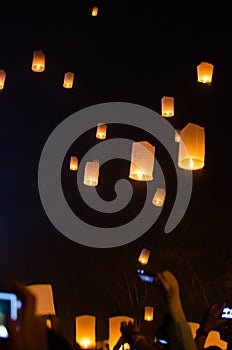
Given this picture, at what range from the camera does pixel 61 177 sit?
11859 millimetres

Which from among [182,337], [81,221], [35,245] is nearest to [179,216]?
[81,221]

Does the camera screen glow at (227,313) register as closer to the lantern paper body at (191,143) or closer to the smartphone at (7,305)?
the smartphone at (7,305)

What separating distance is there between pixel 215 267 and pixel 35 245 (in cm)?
338

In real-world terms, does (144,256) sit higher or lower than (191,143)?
lower

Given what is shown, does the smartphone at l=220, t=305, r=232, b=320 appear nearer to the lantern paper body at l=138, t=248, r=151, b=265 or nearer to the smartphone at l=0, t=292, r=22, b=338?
the smartphone at l=0, t=292, r=22, b=338

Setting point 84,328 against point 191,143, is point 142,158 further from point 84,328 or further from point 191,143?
point 84,328

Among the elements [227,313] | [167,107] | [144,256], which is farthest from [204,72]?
[227,313]

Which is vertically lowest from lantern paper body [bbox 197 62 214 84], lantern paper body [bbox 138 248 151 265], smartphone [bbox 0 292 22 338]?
lantern paper body [bbox 138 248 151 265]

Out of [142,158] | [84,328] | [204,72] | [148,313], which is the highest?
[204,72]

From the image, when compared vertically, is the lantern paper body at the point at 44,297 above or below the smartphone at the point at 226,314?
below

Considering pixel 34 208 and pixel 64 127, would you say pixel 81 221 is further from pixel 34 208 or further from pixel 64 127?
pixel 64 127

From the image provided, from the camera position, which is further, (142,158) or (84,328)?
(84,328)

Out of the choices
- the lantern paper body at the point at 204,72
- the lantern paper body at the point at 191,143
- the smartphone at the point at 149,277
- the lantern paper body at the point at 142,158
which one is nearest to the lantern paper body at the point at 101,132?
the lantern paper body at the point at 204,72

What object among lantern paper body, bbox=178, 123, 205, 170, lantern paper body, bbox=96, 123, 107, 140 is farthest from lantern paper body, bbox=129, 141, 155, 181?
lantern paper body, bbox=96, 123, 107, 140
